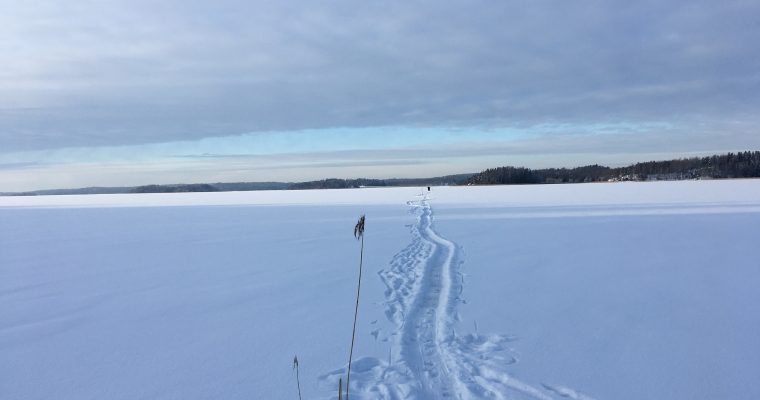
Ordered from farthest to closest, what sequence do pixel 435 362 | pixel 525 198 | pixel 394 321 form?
pixel 525 198 → pixel 394 321 → pixel 435 362

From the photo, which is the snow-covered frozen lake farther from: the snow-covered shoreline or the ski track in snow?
the snow-covered shoreline

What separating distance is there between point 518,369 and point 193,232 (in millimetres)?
10553

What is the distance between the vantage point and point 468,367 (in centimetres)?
318

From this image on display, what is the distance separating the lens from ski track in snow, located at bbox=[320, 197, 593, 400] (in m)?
2.85

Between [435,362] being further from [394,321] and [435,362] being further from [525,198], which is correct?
[525,198]

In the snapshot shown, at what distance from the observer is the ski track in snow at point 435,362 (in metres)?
2.85

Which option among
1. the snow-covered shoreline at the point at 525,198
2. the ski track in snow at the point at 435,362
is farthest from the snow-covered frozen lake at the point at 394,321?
the snow-covered shoreline at the point at 525,198

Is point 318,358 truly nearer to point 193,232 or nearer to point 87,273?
point 87,273

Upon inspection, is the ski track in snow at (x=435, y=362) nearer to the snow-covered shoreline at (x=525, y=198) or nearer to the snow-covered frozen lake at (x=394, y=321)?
the snow-covered frozen lake at (x=394, y=321)

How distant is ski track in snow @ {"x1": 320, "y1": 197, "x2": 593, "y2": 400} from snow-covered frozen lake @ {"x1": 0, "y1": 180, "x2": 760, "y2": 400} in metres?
0.02

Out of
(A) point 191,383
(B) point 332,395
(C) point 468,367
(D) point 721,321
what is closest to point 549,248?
(D) point 721,321

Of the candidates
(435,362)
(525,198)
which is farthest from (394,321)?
(525,198)

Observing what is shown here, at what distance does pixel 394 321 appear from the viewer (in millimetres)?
4227

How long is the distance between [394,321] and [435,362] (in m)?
1.00
